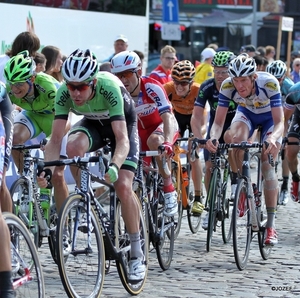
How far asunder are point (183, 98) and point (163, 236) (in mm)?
3420

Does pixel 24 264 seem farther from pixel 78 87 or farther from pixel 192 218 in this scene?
pixel 192 218

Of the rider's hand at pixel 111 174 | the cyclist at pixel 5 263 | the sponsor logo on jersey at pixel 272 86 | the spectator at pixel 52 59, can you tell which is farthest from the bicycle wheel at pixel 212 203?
the cyclist at pixel 5 263

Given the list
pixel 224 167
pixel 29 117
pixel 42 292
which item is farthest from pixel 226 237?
pixel 42 292

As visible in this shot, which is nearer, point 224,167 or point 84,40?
point 224,167

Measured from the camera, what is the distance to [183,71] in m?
10.4

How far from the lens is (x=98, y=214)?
6621 millimetres

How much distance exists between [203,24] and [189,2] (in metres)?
2.36

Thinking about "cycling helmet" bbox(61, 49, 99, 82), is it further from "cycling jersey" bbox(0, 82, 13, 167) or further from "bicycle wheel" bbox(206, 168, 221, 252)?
"bicycle wheel" bbox(206, 168, 221, 252)

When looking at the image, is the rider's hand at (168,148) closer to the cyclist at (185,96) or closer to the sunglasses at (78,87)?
the sunglasses at (78,87)

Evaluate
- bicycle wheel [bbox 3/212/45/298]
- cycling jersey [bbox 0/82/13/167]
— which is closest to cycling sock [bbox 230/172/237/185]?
cycling jersey [bbox 0/82/13/167]

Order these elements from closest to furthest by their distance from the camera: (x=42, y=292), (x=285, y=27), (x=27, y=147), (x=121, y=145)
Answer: (x=42, y=292) < (x=121, y=145) < (x=27, y=147) < (x=285, y=27)

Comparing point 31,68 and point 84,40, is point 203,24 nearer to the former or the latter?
point 84,40

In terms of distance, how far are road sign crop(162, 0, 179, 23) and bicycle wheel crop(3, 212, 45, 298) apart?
54.7 ft

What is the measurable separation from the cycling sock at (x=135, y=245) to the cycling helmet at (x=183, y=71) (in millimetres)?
3677
